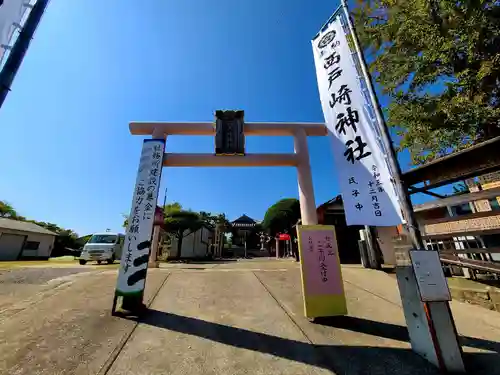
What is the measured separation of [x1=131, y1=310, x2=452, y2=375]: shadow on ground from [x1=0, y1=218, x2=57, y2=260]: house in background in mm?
25957

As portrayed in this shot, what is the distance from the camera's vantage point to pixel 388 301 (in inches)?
192

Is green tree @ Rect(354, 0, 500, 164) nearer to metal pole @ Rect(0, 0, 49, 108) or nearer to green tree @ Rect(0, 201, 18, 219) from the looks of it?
metal pole @ Rect(0, 0, 49, 108)

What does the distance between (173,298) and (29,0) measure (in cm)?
590

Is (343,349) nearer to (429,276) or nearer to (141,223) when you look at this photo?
(429,276)

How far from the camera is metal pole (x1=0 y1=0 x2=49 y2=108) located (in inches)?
120

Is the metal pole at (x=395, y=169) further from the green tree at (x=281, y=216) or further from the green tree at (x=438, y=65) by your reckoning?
the green tree at (x=281, y=216)

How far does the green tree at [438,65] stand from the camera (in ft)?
20.7

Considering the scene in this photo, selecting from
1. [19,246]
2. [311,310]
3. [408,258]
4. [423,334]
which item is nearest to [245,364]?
[311,310]

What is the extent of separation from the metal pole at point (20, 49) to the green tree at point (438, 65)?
358 inches

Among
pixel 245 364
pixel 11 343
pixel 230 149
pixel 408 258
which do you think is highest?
pixel 230 149

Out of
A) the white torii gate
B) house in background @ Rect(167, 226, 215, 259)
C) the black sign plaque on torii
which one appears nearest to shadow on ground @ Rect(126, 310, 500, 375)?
the white torii gate

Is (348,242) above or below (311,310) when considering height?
above

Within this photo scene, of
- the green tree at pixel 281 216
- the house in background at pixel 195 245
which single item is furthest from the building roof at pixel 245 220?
the house in background at pixel 195 245

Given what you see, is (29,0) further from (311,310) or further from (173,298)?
(311,310)
